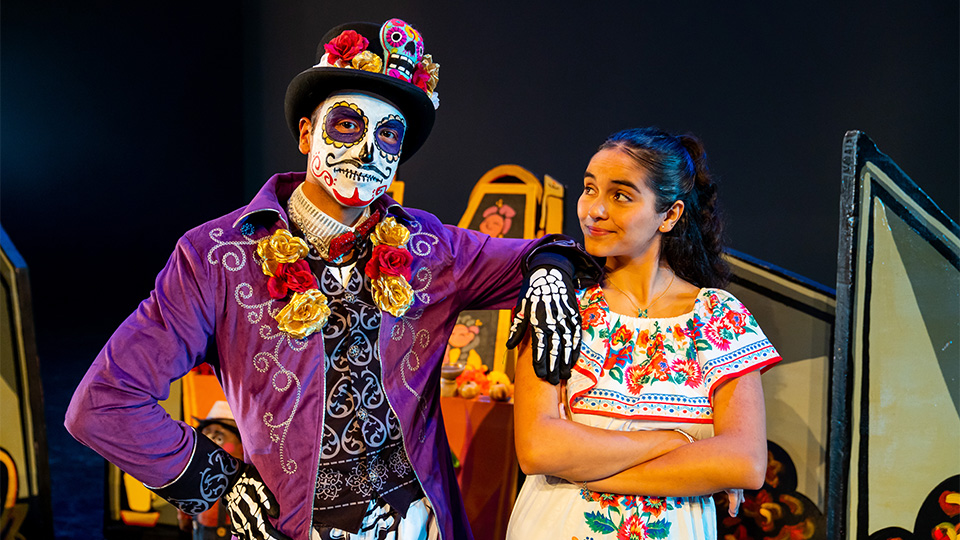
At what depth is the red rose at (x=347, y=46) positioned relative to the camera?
61.6 inches

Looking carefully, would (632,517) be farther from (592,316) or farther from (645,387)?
(592,316)

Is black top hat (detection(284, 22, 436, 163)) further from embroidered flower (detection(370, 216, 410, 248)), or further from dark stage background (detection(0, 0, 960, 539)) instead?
dark stage background (detection(0, 0, 960, 539))

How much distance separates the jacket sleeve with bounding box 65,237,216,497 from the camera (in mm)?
1366

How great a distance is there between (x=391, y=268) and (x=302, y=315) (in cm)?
21

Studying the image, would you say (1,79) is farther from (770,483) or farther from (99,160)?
(770,483)

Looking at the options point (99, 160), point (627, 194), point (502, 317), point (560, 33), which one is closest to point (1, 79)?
point (99, 160)

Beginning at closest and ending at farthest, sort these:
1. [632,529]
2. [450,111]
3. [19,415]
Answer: [632,529]
[19,415]
[450,111]

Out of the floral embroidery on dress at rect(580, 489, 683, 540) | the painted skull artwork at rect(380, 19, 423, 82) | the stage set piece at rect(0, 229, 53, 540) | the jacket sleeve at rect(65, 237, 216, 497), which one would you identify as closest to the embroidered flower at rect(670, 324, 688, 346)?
the floral embroidery on dress at rect(580, 489, 683, 540)

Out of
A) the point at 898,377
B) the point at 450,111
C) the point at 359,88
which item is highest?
the point at 450,111

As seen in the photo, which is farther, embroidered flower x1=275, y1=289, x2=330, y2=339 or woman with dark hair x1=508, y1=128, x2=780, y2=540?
embroidered flower x1=275, y1=289, x2=330, y2=339

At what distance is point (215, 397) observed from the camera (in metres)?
2.65

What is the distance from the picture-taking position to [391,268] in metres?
1.59

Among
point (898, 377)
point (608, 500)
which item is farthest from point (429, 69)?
point (898, 377)

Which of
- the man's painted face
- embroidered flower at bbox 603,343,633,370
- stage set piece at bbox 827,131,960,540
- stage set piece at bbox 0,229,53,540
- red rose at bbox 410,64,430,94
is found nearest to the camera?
embroidered flower at bbox 603,343,633,370
